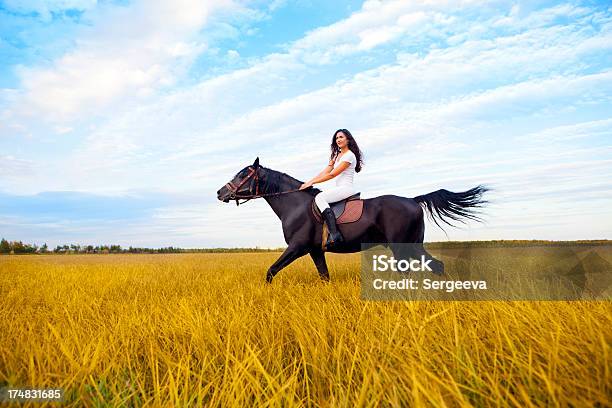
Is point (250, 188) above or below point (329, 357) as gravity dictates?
above

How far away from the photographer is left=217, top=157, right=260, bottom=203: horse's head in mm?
6527

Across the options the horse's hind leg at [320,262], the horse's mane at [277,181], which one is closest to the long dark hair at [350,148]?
the horse's mane at [277,181]

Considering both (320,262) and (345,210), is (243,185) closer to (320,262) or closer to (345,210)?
(345,210)

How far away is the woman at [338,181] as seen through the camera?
6219mm

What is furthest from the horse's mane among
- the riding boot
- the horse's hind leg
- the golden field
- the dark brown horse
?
the golden field

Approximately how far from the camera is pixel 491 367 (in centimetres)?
199

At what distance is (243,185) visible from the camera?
21.4 feet

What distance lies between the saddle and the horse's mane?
1.60ft

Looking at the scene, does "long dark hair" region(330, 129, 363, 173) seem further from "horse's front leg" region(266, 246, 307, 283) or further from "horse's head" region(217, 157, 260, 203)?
"horse's front leg" region(266, 246, 307, 283)

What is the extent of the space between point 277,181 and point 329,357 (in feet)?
14.7


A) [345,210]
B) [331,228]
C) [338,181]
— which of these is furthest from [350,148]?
[331,228]

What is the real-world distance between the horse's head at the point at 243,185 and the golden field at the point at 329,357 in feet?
7.36

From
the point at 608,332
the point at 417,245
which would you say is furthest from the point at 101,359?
the point at 417,245

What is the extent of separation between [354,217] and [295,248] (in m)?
1.09
